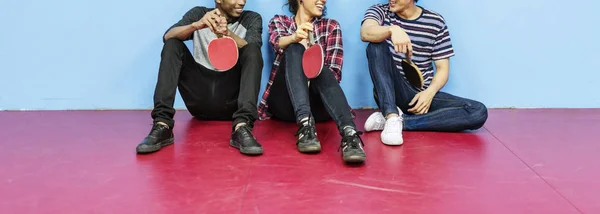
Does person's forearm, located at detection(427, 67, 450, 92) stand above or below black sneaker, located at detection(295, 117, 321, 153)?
above

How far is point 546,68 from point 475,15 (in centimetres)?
47

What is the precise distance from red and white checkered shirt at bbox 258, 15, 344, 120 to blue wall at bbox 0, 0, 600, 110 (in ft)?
0.71

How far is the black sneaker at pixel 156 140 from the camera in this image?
2.41m

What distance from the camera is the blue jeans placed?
269 centimetres

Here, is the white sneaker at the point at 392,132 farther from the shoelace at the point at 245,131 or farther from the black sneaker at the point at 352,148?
the shoelace at the point at 245,131

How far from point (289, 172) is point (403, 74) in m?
0.89

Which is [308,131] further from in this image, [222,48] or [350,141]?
[222,48]

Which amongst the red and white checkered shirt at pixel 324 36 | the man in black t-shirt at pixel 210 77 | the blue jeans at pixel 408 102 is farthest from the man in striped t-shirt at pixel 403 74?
the man in black t-shirt at pixel 210 77

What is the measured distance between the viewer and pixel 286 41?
263cm

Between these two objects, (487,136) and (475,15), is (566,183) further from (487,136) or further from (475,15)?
(475,15)

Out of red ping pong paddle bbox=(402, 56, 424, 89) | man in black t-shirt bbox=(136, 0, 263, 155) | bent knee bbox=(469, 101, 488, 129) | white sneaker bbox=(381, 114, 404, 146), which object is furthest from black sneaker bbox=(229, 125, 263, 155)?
bent knee bbox=(469, 101, 488, 129)

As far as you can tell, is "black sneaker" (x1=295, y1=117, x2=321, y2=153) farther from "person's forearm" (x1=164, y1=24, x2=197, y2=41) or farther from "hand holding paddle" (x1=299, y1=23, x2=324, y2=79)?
"person's forearm" (x1=164, y1=24, x2=197, y2=41)

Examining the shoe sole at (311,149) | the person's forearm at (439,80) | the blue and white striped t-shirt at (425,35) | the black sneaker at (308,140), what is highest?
the blue and white striped t-shirt at (425,35)

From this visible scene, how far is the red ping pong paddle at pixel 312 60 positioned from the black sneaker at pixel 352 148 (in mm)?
259
